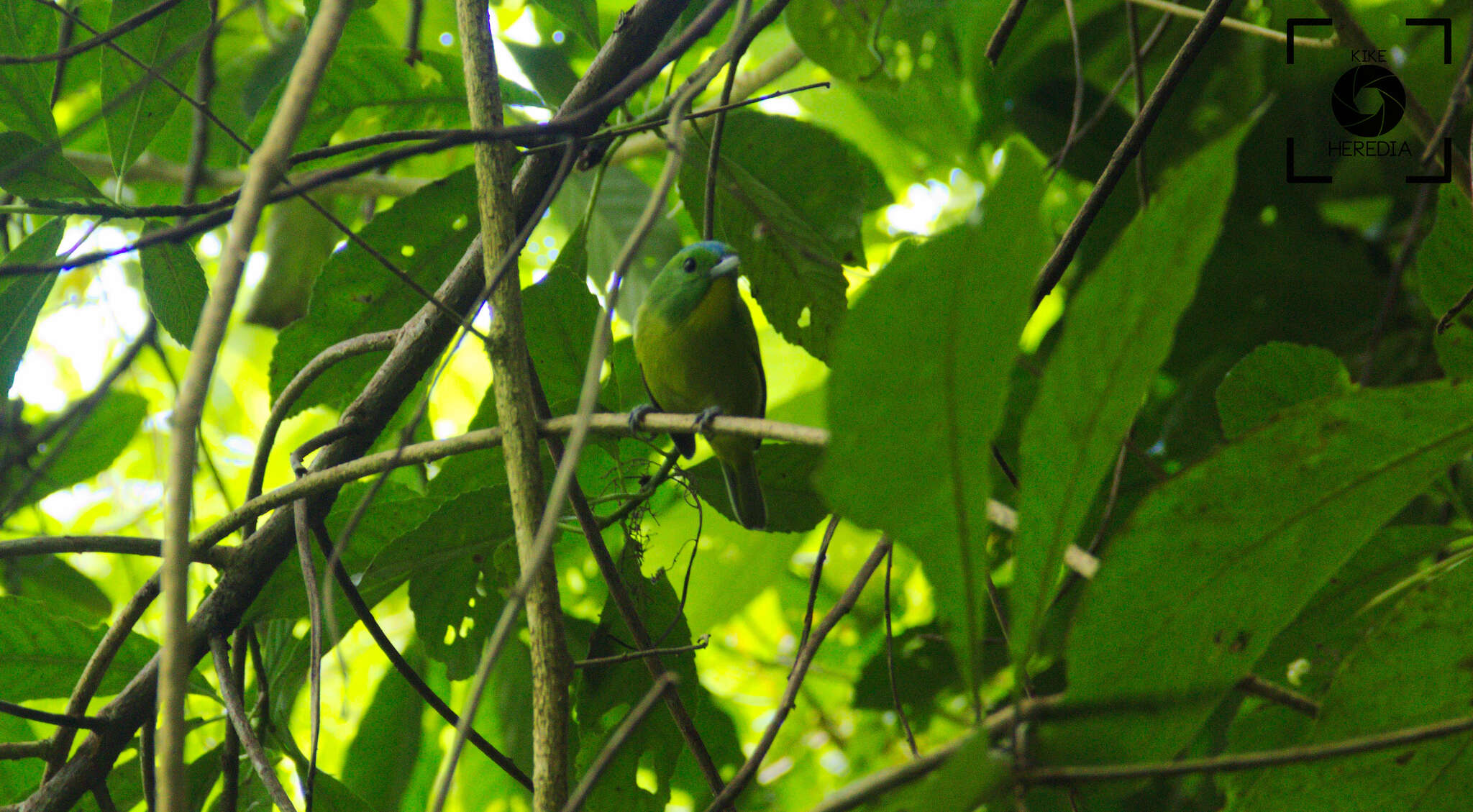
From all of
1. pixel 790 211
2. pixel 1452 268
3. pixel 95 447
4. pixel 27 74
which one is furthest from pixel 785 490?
pixel 95 447

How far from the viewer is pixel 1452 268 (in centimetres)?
149

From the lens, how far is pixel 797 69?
3.12 metres

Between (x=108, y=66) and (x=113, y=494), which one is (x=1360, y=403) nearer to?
(x=108, y=66)

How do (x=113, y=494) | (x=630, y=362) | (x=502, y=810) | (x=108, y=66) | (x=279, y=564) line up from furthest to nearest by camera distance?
(x=113, y=494), (x=502, y=810), (x=630, y=362), (x=108, y=66), (x=279, y=564)

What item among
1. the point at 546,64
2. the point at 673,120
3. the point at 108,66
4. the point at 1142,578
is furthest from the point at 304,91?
the point at 546,64

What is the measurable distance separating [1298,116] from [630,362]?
2232 mm

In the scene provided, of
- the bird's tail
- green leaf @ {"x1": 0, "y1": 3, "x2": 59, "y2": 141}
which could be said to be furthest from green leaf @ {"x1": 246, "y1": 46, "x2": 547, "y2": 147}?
the bird's tail

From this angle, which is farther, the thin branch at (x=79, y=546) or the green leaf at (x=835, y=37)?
the green leaf at (x=835, y=37)

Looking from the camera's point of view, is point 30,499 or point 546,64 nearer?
point 546,64

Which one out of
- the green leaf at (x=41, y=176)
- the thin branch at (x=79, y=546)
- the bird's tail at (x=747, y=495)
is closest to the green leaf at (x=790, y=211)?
the bird's tail at (x=747, y=495)

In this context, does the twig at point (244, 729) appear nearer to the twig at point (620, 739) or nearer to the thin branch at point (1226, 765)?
the twig at point (620, 739)

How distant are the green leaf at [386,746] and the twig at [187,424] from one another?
1698 mm

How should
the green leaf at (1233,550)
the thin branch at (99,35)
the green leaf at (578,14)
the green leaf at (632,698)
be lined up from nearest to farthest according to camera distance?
1. the green leaf at (1233,550)
2. the thin branch at (99,35)
3. the green leaf at (632,698)
4. the green leaf at (578,14)

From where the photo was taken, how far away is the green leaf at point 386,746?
238cm
